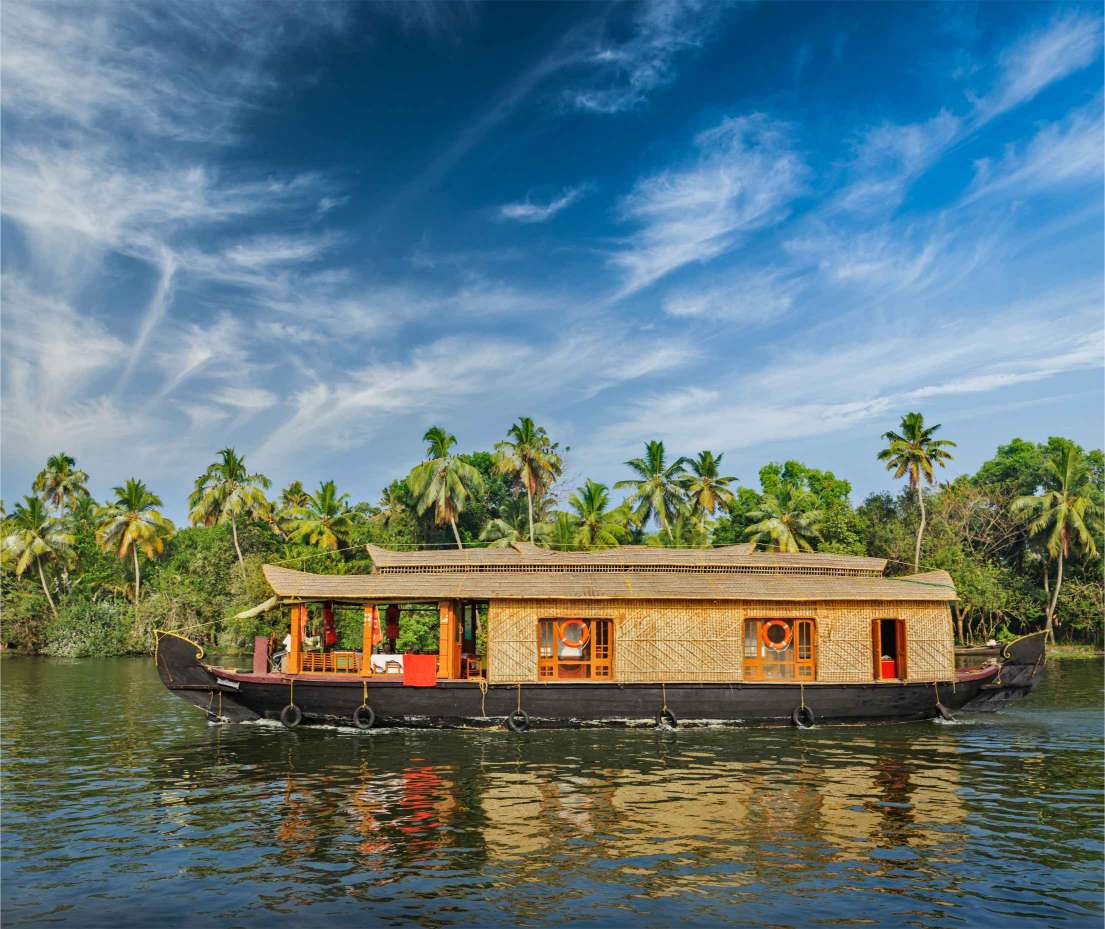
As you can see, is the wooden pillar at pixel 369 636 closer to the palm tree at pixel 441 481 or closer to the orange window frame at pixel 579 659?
the orange window frame at pixel 579 659

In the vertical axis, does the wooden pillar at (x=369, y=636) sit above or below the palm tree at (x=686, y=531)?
below

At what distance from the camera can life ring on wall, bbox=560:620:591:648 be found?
18.3 metres

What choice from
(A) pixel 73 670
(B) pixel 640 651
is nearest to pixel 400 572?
(B) pixel 640 651

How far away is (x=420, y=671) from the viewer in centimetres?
1770

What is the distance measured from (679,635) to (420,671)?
5698mm

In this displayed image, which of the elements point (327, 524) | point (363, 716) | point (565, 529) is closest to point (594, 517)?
point (565, 529)

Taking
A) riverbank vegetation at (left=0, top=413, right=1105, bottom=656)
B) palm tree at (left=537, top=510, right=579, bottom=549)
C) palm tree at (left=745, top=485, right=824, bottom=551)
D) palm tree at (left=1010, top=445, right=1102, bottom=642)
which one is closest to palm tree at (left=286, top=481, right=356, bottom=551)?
riverbank vegetation at (left=0, top=413, right=1105, bottom=656)

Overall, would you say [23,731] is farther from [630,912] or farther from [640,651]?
[630,912]

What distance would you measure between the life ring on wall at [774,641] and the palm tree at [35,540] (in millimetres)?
40539

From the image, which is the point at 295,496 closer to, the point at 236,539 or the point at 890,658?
the point at 236,539

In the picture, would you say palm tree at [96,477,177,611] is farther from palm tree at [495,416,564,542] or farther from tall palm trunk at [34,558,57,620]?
palm tree at [495,416,564,542]

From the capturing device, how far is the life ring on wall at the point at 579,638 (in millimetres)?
18312

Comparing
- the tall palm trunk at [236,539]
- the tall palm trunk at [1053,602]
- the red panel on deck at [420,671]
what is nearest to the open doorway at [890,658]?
the red panel on deck at [420,671]

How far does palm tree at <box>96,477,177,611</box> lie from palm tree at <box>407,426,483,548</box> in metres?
14.7
